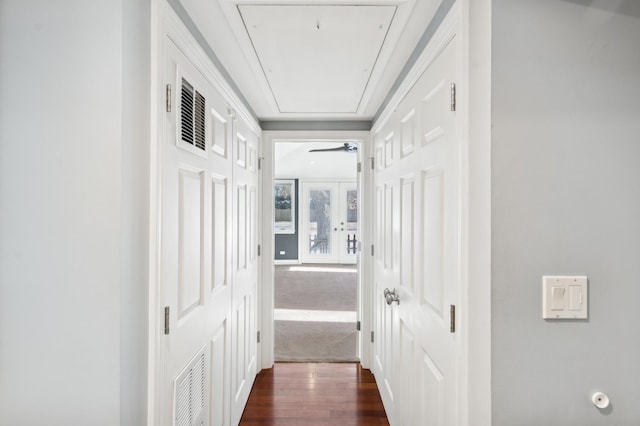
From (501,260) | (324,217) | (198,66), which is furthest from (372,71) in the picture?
(324,217)

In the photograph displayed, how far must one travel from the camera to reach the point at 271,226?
9.80 ft

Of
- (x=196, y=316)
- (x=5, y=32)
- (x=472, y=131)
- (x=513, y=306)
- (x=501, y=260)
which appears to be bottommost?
(x=196, y=316)

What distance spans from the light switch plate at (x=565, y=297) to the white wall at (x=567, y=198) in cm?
2

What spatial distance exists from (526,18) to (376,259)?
6.70 feet

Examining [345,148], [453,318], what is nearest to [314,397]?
[453,318]

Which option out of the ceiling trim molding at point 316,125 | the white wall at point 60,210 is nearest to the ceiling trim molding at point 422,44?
the ceiling trim molding at point 316,125

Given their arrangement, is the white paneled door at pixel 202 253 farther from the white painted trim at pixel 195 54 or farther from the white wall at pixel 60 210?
the white wall at pixel 60 210

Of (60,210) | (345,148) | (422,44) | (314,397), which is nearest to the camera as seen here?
(60,210)

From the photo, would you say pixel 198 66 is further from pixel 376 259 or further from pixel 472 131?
pixel 376 259

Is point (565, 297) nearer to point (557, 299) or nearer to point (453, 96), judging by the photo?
point (557, 299)

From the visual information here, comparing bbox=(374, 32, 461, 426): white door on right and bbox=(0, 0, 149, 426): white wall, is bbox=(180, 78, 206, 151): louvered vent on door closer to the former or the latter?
bbox=(0, 0, 149, 426): white wall

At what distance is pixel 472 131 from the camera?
1.03m

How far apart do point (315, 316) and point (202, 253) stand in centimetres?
312

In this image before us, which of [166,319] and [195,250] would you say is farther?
[195,250]
